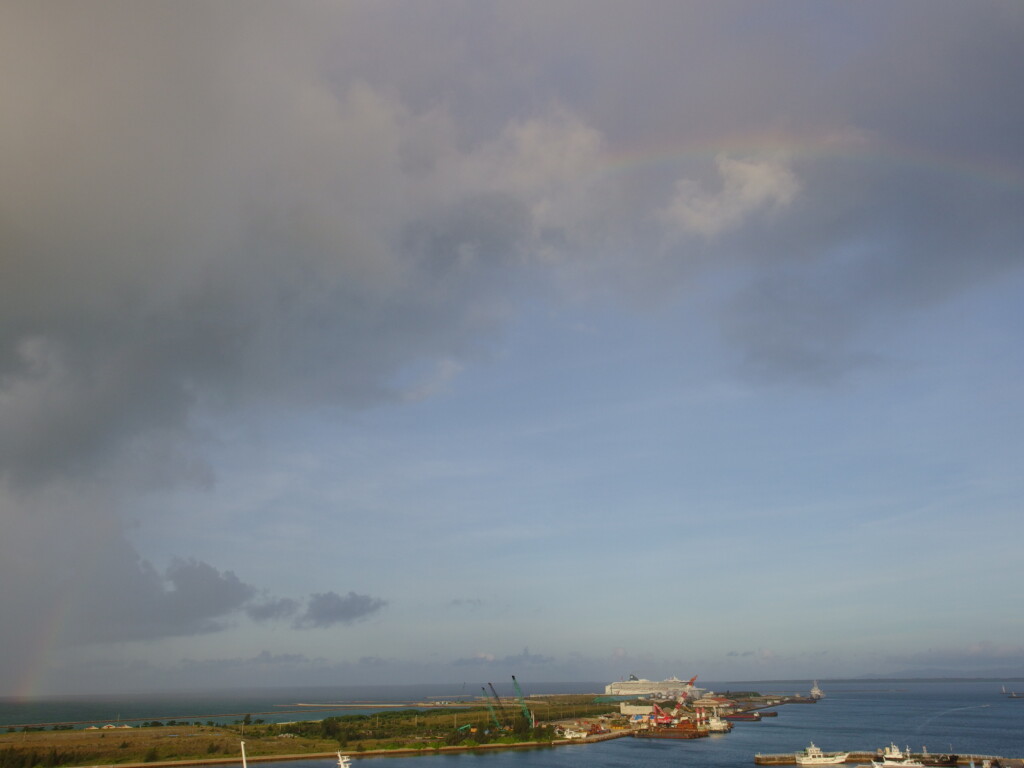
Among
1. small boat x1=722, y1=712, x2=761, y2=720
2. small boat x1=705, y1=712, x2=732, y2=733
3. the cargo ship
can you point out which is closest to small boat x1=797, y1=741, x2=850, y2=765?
the cargo ship

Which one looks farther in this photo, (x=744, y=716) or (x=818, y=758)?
(x=744, y=716)

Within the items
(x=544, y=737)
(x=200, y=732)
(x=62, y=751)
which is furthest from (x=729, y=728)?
(x=62, y=751)

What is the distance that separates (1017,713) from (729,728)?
7205 cm

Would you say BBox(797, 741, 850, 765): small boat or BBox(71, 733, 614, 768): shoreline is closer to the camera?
BBox(71, 733, 614, 768): shoreline

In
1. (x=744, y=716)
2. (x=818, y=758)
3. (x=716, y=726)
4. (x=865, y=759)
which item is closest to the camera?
(x=818, y=758)

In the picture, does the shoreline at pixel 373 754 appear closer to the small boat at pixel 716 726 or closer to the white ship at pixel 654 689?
the small boat at pixel 716 726

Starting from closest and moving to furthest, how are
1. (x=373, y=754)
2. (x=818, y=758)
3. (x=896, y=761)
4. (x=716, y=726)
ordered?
(x=896, y=761)
(x=818, y=758)
(x=373, y=754)
(x=716, y=726)

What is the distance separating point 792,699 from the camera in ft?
596

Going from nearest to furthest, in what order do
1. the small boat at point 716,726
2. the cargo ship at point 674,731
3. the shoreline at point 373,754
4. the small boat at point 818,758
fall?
the shoreline at point 373,754 → the small boat at point 818,758 → the cargo ship at point 674,731 → the small boat at point 716,726

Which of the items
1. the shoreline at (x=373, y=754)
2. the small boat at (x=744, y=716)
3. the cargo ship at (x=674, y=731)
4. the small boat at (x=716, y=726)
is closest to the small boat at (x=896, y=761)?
the cargo ship at (x=674, y=731)

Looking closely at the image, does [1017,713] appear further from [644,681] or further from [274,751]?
[274,751]

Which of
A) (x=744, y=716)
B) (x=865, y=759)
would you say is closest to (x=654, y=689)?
(x=744, y=716)

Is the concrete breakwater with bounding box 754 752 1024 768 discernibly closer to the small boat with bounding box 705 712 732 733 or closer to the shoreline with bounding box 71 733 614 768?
the shoreline with bounding box 71 733 614 768

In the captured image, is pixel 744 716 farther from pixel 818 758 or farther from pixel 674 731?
pixel 818 758
